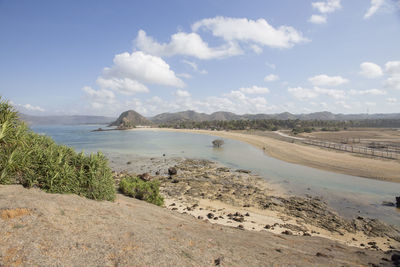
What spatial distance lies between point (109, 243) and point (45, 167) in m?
4.95

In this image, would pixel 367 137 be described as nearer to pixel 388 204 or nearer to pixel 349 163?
pixel 349 163

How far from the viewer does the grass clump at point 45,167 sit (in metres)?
7.55

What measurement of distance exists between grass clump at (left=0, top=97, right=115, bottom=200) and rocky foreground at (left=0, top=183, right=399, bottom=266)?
0.58 m

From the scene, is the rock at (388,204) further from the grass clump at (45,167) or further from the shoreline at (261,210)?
the grass clump at (45,167)

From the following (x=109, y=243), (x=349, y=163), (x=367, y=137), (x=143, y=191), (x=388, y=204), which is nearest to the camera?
(x=109, y=243)

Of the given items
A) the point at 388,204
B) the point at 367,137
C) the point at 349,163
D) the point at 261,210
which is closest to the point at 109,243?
the point at 261,210

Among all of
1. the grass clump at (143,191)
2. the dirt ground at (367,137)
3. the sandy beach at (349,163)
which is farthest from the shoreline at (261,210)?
the dirt ground at (367,137)

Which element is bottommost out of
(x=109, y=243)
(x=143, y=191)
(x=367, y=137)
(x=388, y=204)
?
(x=388, y=204)

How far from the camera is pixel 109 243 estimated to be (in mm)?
5461

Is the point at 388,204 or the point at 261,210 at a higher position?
the point at 388,204

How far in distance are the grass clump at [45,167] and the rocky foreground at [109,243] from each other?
1.90 ft

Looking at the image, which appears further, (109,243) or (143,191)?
(143,191)

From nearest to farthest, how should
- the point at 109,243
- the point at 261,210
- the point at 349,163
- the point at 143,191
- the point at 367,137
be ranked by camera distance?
the point at 109,243, the point at 143,191, the point at 261,210, the point at 349,163, the point at 367,137

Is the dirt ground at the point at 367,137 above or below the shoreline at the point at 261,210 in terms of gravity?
above
